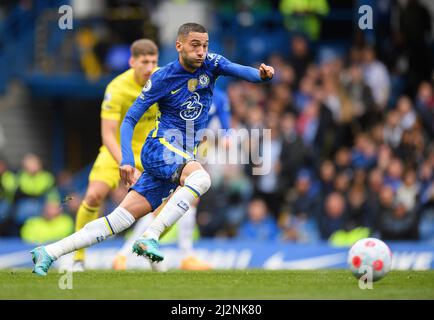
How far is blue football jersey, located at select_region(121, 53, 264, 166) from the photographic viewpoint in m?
9.66

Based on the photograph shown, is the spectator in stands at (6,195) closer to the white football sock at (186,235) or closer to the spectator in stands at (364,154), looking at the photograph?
the white football sock at (186,235)

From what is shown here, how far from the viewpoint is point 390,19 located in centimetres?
2023

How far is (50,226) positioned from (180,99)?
894 cm

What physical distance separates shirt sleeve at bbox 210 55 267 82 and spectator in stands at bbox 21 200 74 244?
340 inches

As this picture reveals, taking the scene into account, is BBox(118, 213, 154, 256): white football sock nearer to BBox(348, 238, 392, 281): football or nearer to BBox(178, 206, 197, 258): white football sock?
BBox(178, 206, 197, 258): white football sock

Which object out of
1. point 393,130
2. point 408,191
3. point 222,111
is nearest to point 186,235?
point 222,111

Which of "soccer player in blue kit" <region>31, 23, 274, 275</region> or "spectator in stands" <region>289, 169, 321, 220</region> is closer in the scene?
"soccer player in blue kit" <region>31, 23, 274, 275</region>

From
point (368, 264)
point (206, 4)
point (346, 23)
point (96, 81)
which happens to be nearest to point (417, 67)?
point (346, 23)

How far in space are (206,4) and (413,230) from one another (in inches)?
344

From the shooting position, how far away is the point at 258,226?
1709 centimetres

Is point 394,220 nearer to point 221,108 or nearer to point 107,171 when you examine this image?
point 221,108

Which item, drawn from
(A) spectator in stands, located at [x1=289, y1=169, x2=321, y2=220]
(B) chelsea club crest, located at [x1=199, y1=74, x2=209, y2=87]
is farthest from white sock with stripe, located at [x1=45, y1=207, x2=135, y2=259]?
(A) spectator in stands, located at [x1=289, y1=169, x2=321, y2=220]

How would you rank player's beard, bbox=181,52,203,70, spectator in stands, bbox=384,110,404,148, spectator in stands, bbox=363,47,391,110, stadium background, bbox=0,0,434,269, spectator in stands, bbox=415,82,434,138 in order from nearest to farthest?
player's beard, bbox=181,52,203,70 < stadium background, bbox=0,0,434,269 < spectator in stands, bbox=384,110,404,148 < spectator in stands, bbox=415,82,434,138 < spectator in stands, bbox=363,47,391,110
